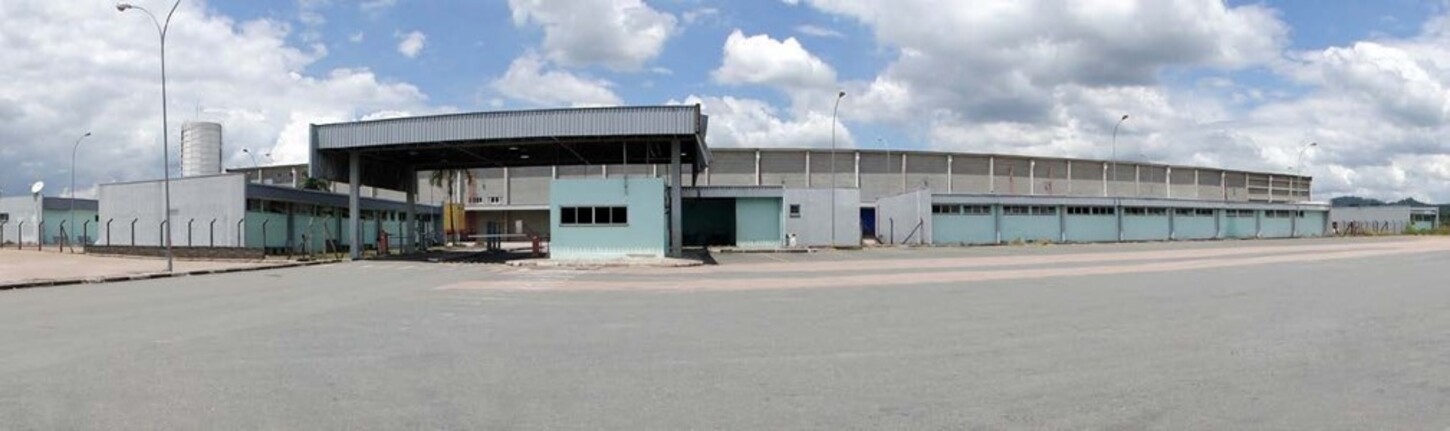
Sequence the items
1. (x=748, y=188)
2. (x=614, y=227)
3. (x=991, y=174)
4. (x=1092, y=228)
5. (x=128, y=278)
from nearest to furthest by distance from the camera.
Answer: (x=128, y=278)
(x=614, y=227)
(x=748, y=188)
(x=1092, y=228)
(x=991, y=174)

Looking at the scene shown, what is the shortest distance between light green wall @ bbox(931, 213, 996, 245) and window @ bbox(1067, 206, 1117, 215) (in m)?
6.69

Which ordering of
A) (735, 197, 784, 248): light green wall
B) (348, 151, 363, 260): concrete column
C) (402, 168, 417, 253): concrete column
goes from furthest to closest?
(735, 197, 784, 248): light green wall < (402, 168, 417, 253): concrete column < (348, 151, 363, 260): concrete column

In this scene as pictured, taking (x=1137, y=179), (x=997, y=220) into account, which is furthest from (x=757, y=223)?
(x=1137, y=179)

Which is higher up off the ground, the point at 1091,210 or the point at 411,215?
the point at 1091,210

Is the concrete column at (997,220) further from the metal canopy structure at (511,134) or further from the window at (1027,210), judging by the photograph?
the metal canopy structure at (511,134)

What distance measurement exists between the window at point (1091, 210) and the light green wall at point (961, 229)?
669 centimetres

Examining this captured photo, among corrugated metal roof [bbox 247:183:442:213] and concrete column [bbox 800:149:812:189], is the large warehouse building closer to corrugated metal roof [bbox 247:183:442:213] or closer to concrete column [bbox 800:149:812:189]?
concrete column [bbox 800:149:812:189]

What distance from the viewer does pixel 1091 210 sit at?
6038cm

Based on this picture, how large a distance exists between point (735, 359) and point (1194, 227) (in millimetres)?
68517

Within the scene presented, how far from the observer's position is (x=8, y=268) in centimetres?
2772

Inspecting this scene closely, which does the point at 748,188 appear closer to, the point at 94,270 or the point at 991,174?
the point at 94,270

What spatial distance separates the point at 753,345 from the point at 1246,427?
5.23m

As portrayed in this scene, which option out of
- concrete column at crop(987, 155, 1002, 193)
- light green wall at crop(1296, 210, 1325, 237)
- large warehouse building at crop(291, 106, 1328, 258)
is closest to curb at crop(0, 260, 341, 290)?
large warehouse building at crop(291, 106, 1328, 258)

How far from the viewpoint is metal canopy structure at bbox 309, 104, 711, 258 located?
32.9 m
